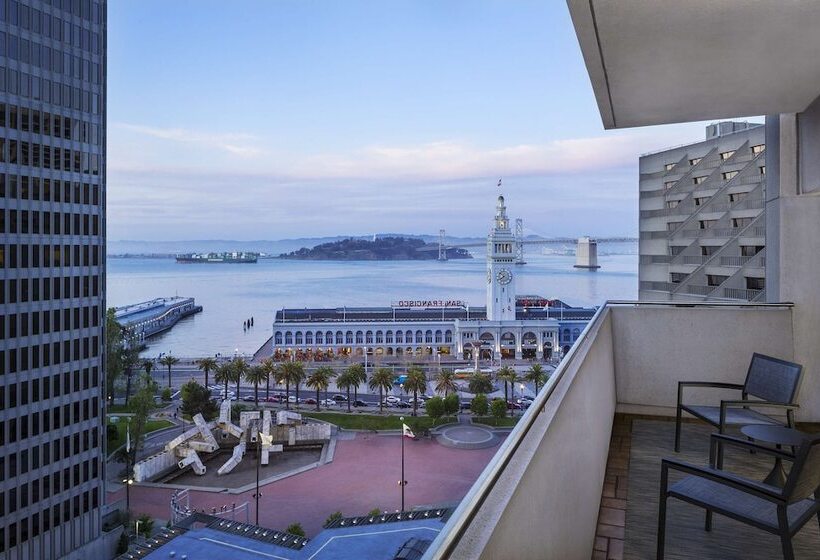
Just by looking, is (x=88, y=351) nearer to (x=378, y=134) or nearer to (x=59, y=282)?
(x=59, y=282)

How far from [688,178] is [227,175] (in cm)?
10382

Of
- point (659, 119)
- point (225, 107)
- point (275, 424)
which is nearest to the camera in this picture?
point (659, 119)

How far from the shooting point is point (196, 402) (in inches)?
1110

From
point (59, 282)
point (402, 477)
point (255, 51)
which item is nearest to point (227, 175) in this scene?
point (255, 51)

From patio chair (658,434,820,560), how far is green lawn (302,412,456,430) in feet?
82.8

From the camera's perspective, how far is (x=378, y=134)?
125 metres

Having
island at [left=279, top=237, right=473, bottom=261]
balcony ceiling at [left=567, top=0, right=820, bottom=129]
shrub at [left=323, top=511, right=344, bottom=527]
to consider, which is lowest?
shrub at [left=323, top=511, right=344, bottom=527]

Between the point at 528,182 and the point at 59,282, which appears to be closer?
the point at 59,282

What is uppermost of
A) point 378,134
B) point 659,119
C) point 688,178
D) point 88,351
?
point 378,134

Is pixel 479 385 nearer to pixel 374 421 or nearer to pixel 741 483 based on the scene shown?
pixel 374 421

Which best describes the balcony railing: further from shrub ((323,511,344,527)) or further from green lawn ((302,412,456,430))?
green lawn ((302,412,456,430))

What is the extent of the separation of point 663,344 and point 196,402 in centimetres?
2809

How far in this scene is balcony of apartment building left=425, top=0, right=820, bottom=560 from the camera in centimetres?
118

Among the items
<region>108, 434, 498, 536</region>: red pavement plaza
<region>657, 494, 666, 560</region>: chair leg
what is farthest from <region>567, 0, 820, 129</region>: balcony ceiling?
<region>108, 434, 498, 536</region>: red pavement plaza
